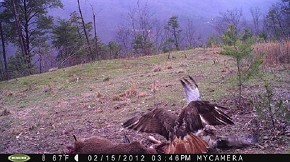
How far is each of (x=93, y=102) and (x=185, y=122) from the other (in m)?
4.30

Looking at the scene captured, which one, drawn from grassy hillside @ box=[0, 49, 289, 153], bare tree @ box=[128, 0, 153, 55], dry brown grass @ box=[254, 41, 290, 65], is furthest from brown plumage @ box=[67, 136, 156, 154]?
bare tree @ box=[128, 0, 153, 55]

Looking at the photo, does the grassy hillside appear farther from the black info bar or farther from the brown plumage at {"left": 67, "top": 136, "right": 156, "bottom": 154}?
the black info bar

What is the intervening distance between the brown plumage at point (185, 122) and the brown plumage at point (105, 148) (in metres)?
0.27

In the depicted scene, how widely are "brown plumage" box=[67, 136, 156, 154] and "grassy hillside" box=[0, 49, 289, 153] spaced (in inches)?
50.8

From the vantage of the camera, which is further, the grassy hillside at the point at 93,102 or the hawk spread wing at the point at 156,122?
the grassy hillside at the point at 93,102

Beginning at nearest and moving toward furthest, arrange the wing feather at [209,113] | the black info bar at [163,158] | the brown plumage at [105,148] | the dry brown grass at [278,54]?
1. the black info bar at [163,158]
2. the brown plumage at [105,148]
3. the wing feather at [209,113]
4. the dry brown grass at [278,54]

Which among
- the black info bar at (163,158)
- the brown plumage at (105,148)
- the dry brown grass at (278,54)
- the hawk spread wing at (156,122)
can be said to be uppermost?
the dry brown grass at (278,54)

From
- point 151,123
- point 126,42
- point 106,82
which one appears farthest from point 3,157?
point 126,42

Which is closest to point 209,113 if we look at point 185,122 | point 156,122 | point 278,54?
point 185,122

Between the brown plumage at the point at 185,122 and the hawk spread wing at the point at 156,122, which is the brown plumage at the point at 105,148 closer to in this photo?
the brown plumage at the point at 185,122

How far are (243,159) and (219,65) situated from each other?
725 cm

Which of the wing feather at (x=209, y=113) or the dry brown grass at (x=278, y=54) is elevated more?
the dry brown grass at (x=278, y=54)

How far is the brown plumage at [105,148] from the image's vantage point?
3.07 meters

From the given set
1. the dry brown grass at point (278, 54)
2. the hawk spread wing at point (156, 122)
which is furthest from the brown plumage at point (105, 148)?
the dry brown grass at point (278, 54)
